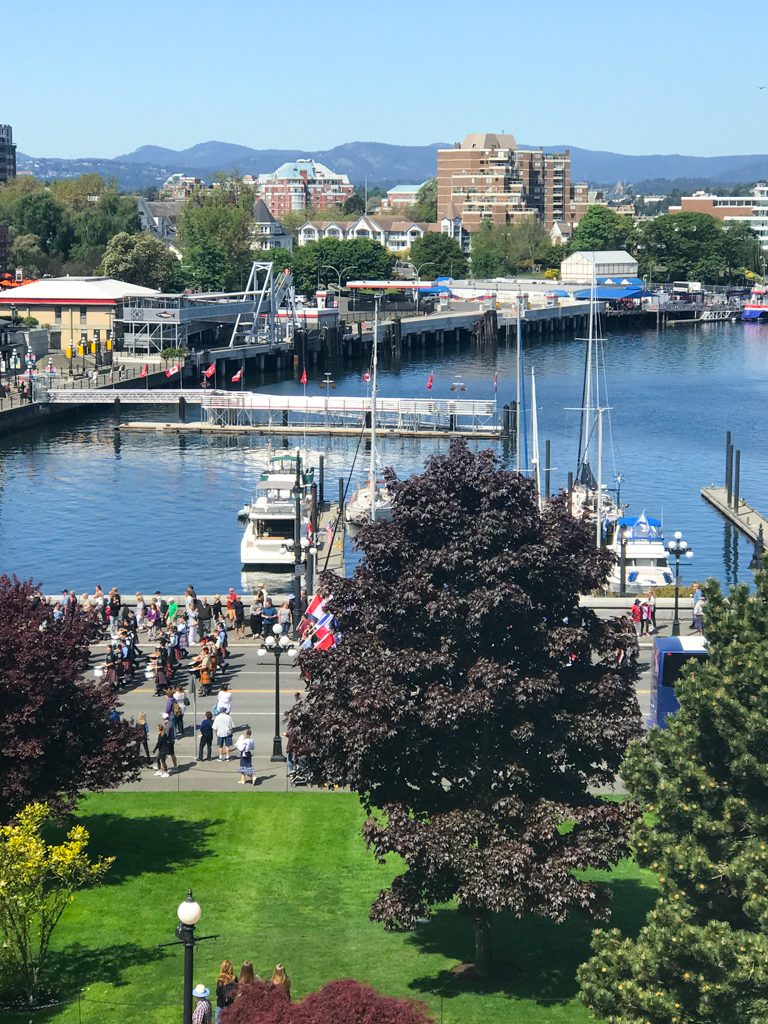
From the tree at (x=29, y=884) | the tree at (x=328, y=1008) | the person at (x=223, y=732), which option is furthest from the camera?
the person at (x=223, y=732)

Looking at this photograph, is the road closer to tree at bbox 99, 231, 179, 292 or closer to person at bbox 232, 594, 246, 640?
person at bbox 232, 594, 246, 640

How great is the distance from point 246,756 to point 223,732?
1685 millimetres

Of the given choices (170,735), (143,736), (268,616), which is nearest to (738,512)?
(268,616)

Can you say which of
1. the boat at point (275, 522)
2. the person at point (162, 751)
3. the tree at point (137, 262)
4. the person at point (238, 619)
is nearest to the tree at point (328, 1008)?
the person at point (162, 751)

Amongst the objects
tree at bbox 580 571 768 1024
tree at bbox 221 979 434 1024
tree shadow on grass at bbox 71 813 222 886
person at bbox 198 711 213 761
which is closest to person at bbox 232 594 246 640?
person at bbox 198 711 213 761

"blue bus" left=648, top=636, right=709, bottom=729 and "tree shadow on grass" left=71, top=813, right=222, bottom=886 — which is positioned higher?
"blue bus" left=648, top=636, right=709, bottom=729

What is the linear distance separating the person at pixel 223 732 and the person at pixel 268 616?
363 inches

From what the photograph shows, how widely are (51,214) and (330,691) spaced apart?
16185cm

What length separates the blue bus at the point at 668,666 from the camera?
102 ft

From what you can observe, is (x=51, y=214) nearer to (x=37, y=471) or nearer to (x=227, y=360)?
(x=227, y=360)

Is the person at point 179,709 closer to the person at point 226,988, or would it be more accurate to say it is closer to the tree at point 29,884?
the tree at point 29,884

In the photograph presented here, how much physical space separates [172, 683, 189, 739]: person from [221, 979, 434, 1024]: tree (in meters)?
14.7

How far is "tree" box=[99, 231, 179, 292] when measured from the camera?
155 m

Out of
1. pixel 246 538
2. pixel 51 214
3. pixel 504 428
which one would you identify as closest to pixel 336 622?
pixel 246 538
